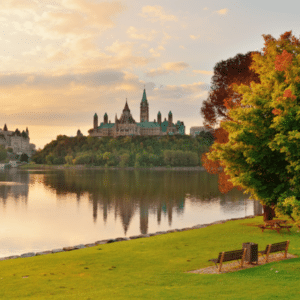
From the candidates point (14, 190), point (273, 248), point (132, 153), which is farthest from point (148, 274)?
point (132, 153)

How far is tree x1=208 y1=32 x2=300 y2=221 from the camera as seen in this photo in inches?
574

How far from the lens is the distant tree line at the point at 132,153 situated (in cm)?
16512

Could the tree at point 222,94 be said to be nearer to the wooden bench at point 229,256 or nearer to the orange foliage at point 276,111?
the orange foliage at point 276,111

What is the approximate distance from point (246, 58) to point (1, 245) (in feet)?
75.5

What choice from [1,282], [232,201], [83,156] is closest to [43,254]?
[1,282]

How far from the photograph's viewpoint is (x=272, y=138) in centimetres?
1605

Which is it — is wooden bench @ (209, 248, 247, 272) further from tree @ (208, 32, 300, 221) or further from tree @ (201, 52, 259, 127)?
tree @ (201, 52, 259, 127)

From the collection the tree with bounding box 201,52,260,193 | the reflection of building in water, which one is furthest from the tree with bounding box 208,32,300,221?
the reflection of building in water

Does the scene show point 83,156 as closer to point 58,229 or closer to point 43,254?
point 58,229

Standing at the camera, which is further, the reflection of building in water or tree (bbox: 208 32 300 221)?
the reflection of building in water

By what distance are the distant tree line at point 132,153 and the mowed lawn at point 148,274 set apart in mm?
144601

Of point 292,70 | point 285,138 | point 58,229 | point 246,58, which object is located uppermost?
point 246,58

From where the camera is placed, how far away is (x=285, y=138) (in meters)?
14.6

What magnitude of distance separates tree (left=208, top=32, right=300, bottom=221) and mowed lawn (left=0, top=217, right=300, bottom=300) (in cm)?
285
